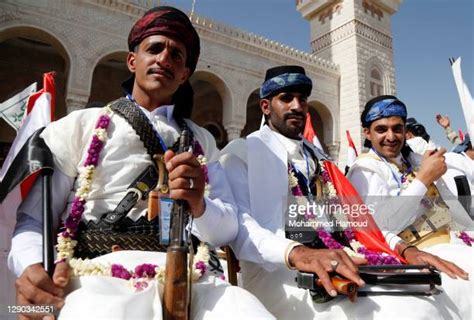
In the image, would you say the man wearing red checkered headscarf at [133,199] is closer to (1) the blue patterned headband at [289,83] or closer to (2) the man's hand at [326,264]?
(2) the man's hand at [326,264]

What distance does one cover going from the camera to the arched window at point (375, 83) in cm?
1197

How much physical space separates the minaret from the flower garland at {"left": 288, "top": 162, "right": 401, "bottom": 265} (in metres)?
9.39

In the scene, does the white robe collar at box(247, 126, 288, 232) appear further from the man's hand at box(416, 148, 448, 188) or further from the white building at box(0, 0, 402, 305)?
the white building at box(0, 0, 402, 305)

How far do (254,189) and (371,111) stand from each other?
4.22 feet

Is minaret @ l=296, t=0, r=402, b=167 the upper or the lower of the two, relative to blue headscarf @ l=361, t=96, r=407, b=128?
upper

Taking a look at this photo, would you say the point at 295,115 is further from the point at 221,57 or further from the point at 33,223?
the point at 221,57

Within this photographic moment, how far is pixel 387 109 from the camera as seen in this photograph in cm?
233

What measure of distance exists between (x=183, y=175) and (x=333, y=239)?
3.24ft

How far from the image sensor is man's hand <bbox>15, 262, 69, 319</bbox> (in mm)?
931

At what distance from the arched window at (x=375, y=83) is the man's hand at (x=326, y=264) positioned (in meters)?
11.8

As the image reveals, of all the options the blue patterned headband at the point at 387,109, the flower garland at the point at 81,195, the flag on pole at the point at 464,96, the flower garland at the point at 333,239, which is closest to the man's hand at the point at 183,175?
the flower garland at the point at 81,195

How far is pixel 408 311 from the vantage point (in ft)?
3.66

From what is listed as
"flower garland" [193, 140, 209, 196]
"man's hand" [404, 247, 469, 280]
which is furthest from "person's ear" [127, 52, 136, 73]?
"man's hand" [404, 247, 469, 280]

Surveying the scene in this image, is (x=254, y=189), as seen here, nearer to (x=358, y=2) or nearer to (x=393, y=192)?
(x=393, y=192)
